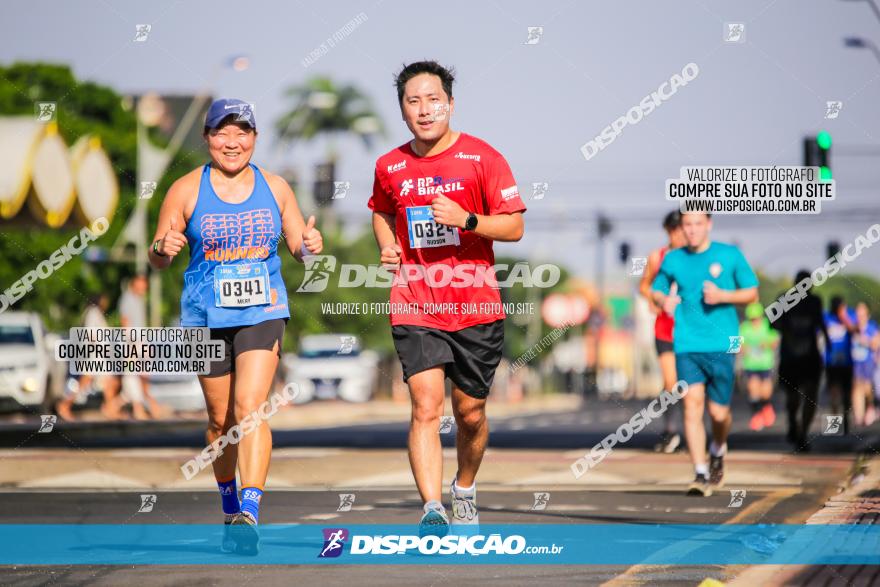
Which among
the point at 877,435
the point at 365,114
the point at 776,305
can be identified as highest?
the point at 365,114

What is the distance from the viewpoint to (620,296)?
14225 centimetres

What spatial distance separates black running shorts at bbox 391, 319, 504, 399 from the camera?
7.28 m

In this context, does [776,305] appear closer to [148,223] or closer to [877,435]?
[877,435]

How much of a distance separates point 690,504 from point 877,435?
10.4 m

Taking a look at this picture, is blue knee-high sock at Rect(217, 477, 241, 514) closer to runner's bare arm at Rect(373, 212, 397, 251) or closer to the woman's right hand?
the woman's right hand

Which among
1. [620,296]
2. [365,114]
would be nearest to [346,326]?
[365,114]

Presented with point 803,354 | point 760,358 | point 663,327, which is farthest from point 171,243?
point 760,358

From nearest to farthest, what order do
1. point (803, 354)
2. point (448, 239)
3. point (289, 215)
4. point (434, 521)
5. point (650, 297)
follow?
point (434, 521) < point (448, 239) < point (289, 215) < point (650, 297) < point (803, 354)

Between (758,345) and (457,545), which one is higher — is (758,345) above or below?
above

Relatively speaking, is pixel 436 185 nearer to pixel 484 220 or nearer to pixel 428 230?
pixel 428 230

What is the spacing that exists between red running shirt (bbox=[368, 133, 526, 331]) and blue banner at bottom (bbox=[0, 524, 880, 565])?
103 cm

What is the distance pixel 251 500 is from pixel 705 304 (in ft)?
16.2

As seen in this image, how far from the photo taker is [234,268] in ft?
24.1

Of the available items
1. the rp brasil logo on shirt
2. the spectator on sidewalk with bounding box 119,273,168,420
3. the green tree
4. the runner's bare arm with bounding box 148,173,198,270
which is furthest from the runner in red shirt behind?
the green tree
